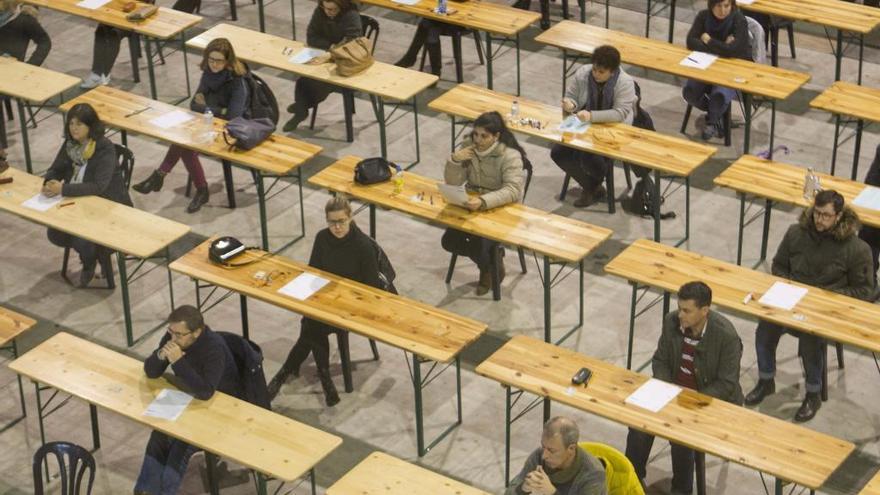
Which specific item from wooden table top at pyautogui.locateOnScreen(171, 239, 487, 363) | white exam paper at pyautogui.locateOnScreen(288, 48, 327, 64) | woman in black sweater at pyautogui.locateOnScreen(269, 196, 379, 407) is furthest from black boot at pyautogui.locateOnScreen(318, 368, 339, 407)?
white exam paper at pyautogui.locateOnScreen(288, 48, 327, 64)

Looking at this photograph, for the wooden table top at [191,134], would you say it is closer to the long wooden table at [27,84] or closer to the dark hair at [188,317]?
the long wooden table at [27,84]

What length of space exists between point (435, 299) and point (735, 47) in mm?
3468

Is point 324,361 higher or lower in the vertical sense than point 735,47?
lower

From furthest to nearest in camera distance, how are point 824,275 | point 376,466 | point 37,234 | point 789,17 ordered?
point 789,17 < point 37,234 < point 824,275 < point 376,466

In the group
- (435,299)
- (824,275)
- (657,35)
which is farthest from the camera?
(657,35)

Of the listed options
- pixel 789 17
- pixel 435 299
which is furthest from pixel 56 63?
pixel 789 17

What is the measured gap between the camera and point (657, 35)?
52.1 feet

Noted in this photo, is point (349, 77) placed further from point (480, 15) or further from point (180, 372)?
point (180, 372)

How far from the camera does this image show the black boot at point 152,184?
535 inches

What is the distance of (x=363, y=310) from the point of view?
10602mm

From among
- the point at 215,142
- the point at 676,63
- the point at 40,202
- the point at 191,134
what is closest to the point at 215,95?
the point at 191,134

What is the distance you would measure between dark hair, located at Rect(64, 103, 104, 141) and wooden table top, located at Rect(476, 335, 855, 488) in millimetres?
3766

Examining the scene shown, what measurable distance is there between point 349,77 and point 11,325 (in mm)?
3905

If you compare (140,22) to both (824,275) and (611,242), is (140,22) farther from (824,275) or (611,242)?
(824,275)
